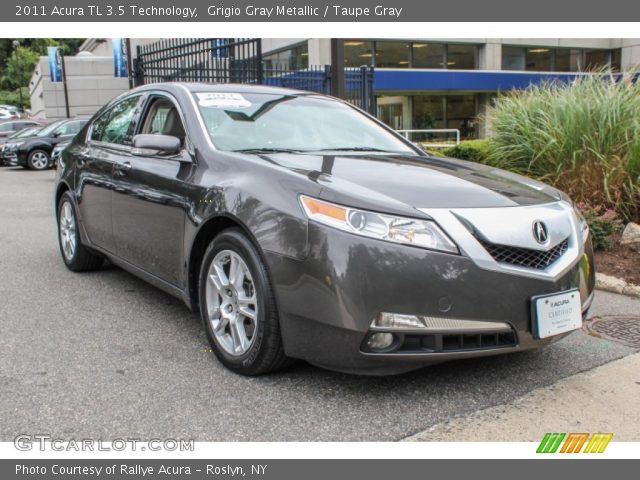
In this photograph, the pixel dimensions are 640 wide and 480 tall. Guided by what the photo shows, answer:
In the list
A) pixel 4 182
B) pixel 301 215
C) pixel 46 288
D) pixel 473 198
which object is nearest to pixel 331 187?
pixel 301 215

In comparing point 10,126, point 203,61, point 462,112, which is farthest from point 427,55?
point 203,61

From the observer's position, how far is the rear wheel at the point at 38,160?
1956 cm

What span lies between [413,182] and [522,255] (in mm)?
667

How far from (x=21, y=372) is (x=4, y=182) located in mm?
14244

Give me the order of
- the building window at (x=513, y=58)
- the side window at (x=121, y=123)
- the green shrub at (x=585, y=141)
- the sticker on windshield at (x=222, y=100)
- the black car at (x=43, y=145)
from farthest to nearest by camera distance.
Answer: the building window at (x=513, y=58)
the black car at (x=43, y=145)
the green shrub at (x=585, y=141)
the side window at (x=121, y=123)
the sticker on windshield at (x=222, y=100)

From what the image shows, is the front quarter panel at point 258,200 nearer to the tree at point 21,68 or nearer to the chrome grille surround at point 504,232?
the chrome grille surround at point 504,232

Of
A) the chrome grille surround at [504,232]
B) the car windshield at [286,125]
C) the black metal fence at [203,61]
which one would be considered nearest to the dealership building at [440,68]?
the black metal fence at [203,61]

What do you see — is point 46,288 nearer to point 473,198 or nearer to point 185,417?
point 185,417

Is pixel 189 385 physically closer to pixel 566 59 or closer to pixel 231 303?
pixel 231 303

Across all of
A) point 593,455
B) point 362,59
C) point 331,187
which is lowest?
point 593,455

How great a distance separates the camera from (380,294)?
286 cm

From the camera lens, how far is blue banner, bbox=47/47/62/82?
29.3 meters

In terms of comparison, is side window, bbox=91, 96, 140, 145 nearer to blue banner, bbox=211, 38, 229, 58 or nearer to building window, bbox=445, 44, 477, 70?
blue banner, bbox=211, 38, 229, 58

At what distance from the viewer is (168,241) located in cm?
402
